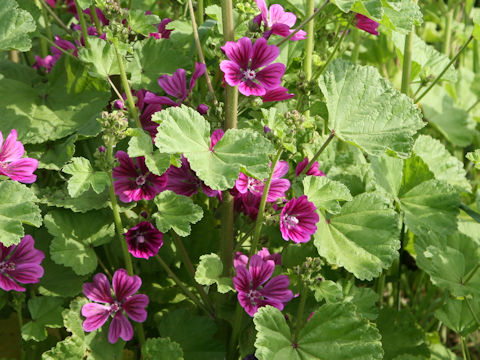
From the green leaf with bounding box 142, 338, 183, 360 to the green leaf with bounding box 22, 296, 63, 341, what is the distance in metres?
0.19

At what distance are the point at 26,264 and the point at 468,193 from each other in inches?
50.1

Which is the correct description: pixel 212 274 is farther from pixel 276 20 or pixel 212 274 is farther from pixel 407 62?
pixel 407 62

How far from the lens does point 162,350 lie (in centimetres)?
121

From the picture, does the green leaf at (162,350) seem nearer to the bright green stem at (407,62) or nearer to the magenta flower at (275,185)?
the magenta flower at (275,185)

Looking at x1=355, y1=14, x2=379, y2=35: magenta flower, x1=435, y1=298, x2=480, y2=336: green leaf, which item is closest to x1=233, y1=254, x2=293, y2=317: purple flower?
x1=435, y1=298, x2=480, y2=336: green leaf

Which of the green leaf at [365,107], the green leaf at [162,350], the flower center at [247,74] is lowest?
the green leaf at [162,350]

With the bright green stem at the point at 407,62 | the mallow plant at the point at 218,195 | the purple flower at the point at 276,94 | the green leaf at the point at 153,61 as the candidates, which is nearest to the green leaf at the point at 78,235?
the mallow plant at the point at 218,195

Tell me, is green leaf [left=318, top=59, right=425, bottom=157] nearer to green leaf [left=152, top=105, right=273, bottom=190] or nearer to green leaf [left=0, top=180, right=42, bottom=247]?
green leaf [left=152, top=105, right=273, bottom=190]

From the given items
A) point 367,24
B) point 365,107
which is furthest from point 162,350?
point 367,24

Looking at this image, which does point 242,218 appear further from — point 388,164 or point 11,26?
point 11,26

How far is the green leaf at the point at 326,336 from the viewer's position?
1.12 m

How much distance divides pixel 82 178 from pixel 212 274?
0.32m

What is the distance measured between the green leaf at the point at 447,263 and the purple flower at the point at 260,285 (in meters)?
0.41

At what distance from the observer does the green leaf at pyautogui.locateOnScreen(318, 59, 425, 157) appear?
4.21 ft
